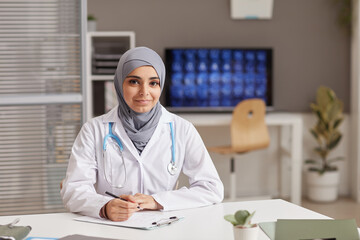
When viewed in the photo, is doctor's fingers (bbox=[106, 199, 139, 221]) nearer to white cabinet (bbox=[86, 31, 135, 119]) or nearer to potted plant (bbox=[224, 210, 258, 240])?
potted plant (bbox=[224, 210, 258, 240])

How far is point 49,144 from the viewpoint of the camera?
2885mm

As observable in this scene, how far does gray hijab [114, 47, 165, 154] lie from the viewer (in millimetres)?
2016

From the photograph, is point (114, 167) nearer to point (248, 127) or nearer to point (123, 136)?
point (123, 136)

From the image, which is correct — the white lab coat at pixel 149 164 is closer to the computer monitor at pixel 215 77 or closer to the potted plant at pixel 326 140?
the computer monitor at pixel 215 77

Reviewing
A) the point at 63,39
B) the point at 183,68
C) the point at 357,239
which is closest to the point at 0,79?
the point at 63,39

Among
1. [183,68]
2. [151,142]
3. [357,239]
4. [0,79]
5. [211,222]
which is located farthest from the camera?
[183,68]

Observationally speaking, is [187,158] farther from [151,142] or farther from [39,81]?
[39,81]

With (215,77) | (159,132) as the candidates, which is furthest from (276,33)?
(159,132)

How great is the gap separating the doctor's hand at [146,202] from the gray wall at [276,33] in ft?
11.1

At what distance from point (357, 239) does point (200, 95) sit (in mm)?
3728

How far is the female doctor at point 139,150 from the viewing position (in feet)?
6.46

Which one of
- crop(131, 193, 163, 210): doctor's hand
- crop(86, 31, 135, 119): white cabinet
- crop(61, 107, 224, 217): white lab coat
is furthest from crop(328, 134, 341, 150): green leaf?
crop(131, 193, 163, 210): doctor's hand

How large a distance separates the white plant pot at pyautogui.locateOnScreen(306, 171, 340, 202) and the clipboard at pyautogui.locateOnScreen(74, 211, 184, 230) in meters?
3.44

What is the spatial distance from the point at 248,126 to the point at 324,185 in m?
1.06
